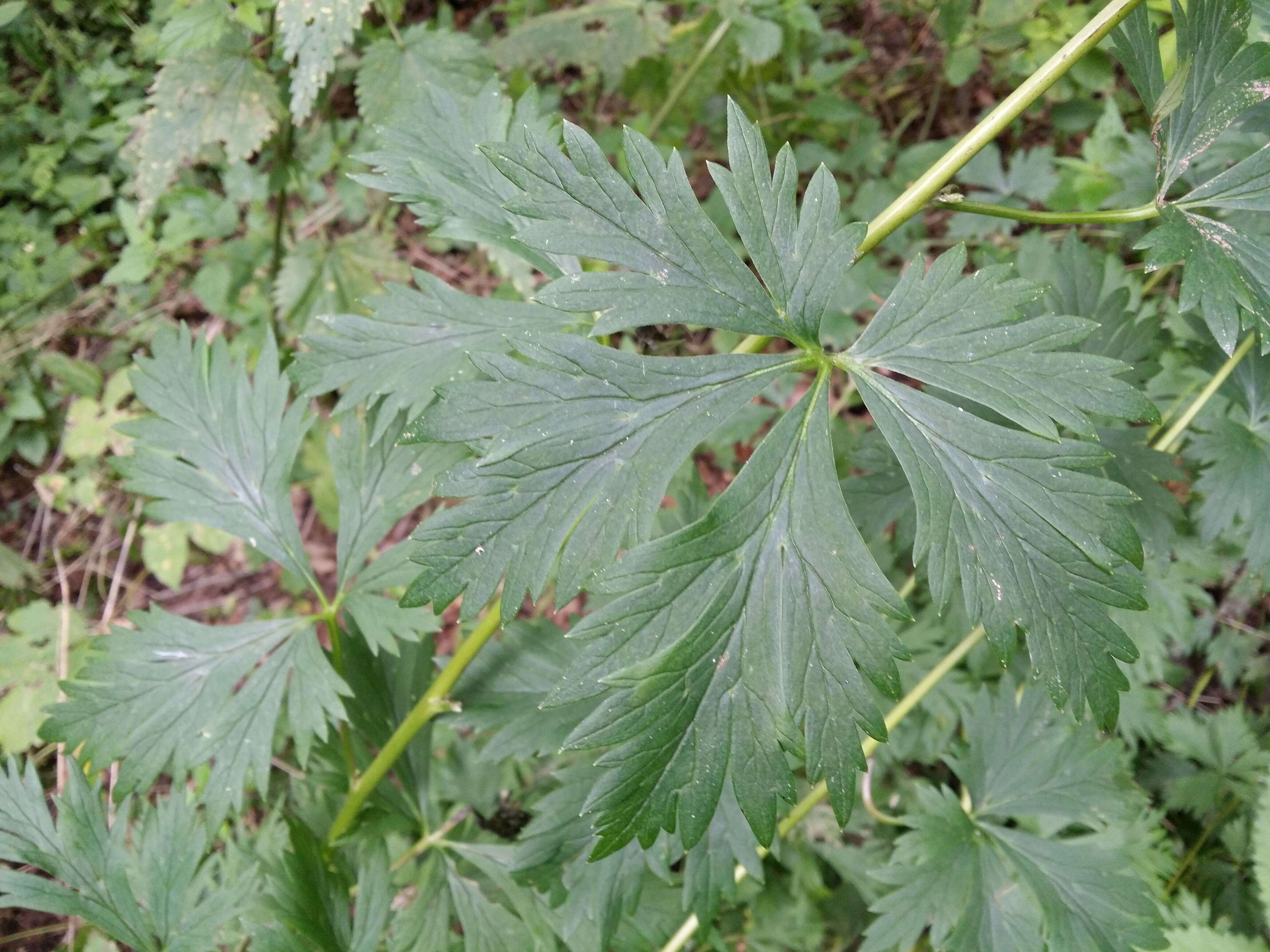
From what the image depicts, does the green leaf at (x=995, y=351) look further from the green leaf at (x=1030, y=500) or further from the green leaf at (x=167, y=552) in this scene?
the green leaf at (x=167, y=552)

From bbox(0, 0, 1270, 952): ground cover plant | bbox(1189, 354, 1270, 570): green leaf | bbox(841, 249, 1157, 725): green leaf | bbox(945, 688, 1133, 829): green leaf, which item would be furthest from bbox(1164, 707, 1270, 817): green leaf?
bbox(841, 249, 1157, 725): green leaf

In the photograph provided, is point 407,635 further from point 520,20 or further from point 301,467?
point 520,20

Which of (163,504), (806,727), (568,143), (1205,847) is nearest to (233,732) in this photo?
(163,504)

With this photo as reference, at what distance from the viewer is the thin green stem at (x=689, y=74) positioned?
8.40ft

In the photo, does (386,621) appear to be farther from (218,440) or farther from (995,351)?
(995,351)

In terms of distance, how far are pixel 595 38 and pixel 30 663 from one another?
2714 mm

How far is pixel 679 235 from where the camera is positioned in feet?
3.21

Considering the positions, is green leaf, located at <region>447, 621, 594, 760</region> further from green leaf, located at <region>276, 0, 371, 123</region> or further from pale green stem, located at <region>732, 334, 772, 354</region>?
green leaf, located at <region>276, 0, 371, 123</region>

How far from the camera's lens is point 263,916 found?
1.40 m

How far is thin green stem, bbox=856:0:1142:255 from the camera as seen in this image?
970 mm

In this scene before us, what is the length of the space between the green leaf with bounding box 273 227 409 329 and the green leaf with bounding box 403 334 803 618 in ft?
5.57

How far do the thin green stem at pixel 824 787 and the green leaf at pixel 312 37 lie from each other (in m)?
1.77

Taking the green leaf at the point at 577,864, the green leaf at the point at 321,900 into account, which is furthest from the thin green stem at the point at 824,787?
the green leaf at the point at 321,900

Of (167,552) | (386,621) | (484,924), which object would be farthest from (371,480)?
(167,552)
